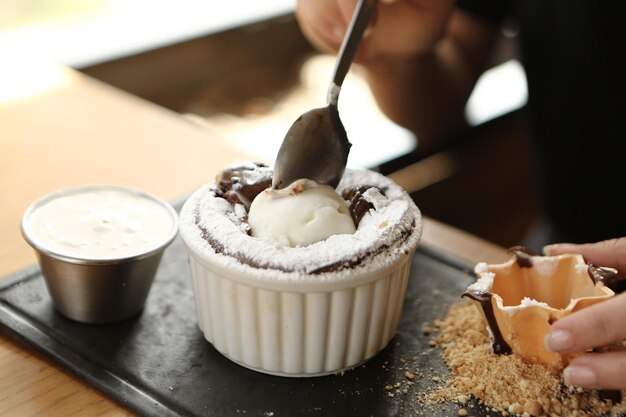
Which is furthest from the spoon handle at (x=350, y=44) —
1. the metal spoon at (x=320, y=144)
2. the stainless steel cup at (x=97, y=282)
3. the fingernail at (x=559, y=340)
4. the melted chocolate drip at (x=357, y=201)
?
the fingernail at (x=559, y=340)

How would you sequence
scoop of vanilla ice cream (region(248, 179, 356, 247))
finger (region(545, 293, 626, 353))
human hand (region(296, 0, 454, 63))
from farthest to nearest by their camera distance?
human hand (region(296, 0, 454, 63)) < scoop of vanilla ice cream (region(248, 179, 356, 247)) < finger (region(545, 293, 626, 353))

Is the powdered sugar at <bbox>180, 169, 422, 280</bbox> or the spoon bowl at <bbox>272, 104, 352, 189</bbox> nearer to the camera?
the powdered sugar at <bbox>180, 169, 422, 280</bbox>

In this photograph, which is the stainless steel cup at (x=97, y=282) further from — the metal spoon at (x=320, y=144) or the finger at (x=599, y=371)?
the finger at (x=599, y=371)

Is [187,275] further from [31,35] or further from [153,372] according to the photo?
[31,35]

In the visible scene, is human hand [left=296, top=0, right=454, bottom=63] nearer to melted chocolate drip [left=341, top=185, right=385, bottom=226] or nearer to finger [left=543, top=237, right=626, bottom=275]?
melted chocolate drip [left=341, top=185, right=385, bottom=226]

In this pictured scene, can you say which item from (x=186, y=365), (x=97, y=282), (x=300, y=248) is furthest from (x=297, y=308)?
(x=97, y=282)

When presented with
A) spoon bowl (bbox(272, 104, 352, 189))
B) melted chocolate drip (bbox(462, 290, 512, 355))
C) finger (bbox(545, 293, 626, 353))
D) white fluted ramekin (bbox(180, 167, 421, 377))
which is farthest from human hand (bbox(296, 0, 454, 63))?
finger (bbox(545, 293, 626, 353))

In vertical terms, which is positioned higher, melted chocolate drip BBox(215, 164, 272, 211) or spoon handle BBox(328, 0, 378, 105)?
spoon handle BBox(328, 0, 378, 105)
